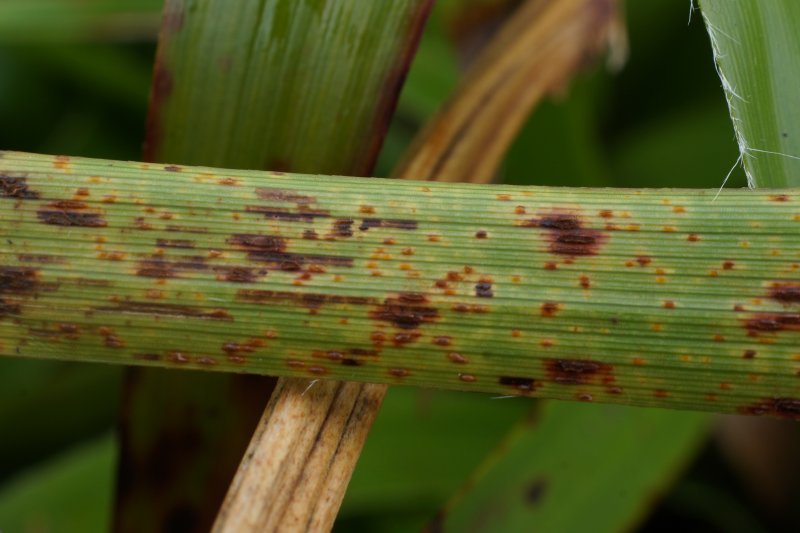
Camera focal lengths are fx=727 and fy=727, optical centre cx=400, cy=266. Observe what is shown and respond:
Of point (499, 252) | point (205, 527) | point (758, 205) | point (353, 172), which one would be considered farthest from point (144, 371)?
point (758, 205)

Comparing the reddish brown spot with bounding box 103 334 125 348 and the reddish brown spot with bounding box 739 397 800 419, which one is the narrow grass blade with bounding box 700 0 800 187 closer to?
the reddish brown spot with bounding box 739 397 800 419

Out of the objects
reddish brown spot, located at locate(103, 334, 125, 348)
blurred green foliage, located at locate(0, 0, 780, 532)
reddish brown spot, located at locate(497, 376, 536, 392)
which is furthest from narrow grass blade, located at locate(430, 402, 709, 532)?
reddish brown spot, located at locate(103, 334, 125, 348)

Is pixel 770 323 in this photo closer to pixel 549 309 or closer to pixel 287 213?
pixel 549 309

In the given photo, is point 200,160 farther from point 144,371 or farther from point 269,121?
point 144,371

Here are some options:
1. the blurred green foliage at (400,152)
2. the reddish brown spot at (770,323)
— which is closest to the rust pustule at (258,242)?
the reddish brown spot at (770,323)

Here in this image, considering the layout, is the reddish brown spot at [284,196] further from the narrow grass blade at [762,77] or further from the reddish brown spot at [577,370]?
the narrow grass blade at [762,77]

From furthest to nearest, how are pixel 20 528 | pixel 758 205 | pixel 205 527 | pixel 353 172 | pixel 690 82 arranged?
pixel 690 82
pixel 20 528
pixel 205 527
pixel 353 172
pixel 758 205
